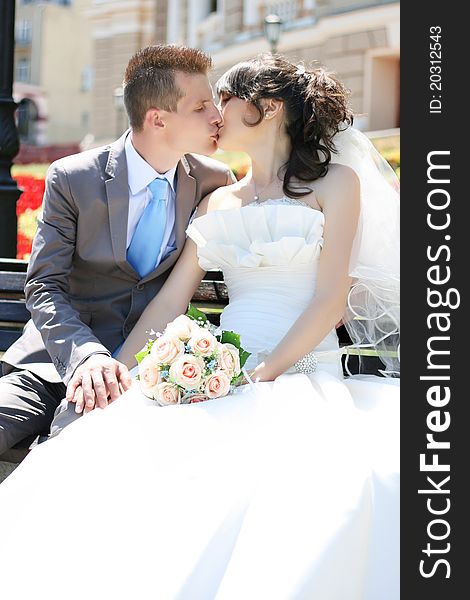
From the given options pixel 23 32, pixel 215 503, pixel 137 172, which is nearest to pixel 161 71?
pixel 137 172

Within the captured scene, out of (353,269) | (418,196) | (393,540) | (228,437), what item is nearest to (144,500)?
(228,437)

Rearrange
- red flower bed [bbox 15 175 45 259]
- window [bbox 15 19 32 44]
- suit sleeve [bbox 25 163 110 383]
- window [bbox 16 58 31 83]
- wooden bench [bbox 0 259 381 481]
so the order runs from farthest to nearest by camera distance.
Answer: window [bbox 16 58 31 83], window [bbox 15 19 32 44], red flower bed [bbox 15 175 45 259], wooden bench [bbox 0 259 381 481], suit sleeve [bbox 25 163 110 383]

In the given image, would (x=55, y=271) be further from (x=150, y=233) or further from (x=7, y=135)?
(x=7, y=135)

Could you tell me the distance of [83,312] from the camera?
4.32m

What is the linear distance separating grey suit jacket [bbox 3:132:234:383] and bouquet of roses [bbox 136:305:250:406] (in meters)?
0.67

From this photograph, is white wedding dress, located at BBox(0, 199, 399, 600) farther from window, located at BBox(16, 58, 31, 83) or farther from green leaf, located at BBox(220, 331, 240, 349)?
window, located at BBox(16, 58, 31, 83)

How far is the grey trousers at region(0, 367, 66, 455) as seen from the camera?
405 cm

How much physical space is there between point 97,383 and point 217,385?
51 centimetres

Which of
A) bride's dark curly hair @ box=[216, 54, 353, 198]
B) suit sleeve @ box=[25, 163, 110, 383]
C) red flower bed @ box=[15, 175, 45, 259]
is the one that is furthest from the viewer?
red flower bed @ box=[15, 175, 45, 259]

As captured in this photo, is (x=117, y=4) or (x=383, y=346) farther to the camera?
(x=117, y=4)

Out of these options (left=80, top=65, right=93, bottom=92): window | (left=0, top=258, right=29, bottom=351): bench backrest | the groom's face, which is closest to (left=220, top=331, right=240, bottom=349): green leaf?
the groom's face

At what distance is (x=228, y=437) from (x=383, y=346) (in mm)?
1154

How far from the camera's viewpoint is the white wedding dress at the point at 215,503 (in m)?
2.81

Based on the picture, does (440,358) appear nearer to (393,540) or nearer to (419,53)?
(393,540)
